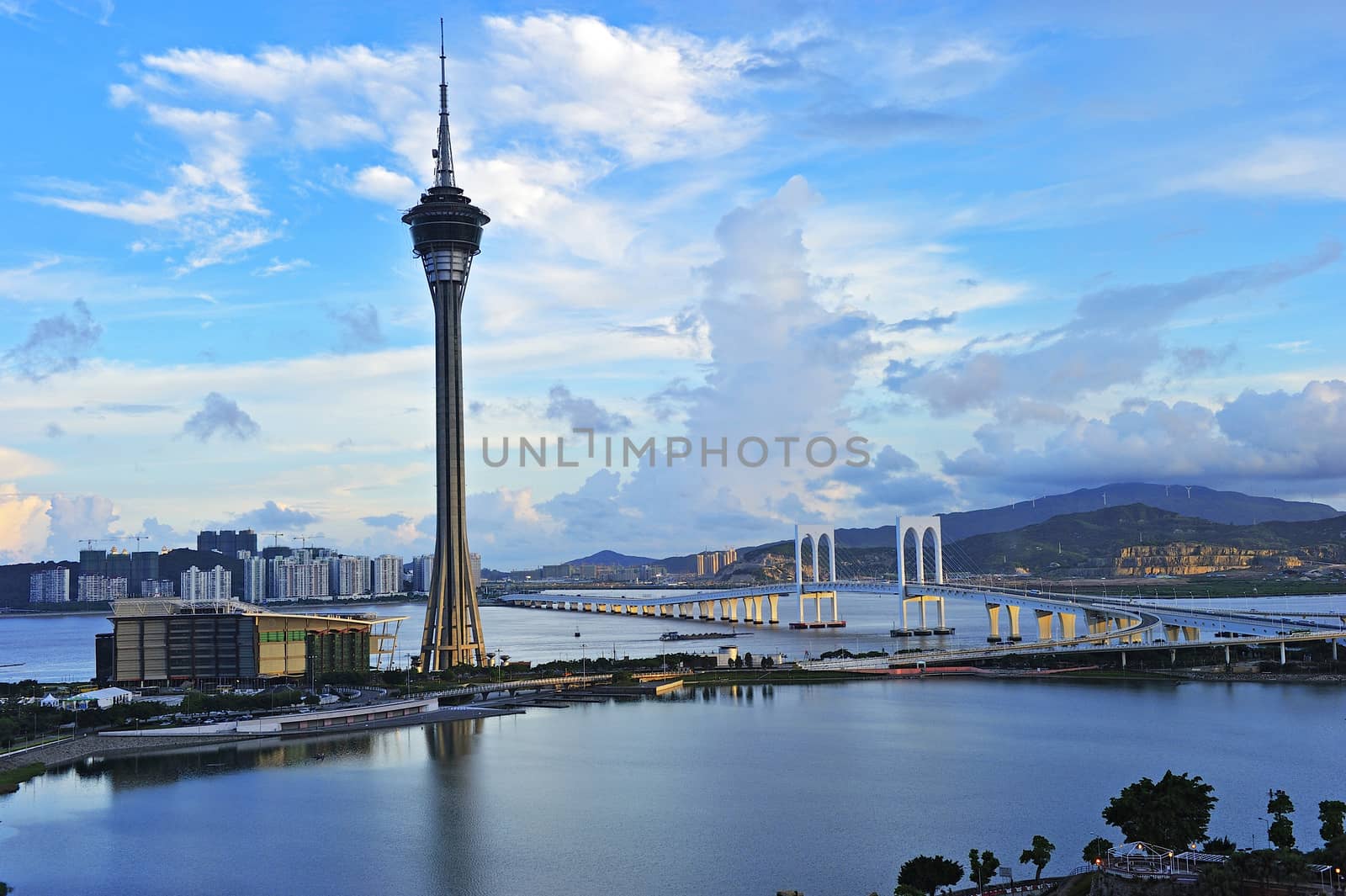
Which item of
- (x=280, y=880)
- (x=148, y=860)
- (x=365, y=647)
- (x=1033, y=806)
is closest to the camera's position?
(x=280, y=880)

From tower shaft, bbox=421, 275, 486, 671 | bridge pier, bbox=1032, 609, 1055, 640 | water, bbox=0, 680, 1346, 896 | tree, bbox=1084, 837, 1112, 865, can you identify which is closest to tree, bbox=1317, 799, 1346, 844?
water, bbox=0, 680, 1346, 896

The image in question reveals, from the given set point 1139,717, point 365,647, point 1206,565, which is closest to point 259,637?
point 365,647

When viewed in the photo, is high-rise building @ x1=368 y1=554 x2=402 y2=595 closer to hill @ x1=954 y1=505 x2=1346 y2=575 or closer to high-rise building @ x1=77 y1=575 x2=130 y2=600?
high-rise building @ x1=77 y1=575 x2=130 y2=600

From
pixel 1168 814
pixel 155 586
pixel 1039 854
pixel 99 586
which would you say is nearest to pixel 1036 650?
pixel 1039 854

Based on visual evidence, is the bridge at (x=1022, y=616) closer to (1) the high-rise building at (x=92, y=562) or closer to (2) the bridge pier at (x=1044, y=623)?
(2) the bridge pier at (x=1044, y=623)

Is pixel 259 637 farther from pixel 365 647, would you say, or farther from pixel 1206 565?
pixel 1206 565

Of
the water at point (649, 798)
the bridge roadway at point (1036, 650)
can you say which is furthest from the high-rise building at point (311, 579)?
the water at point (649, 798)

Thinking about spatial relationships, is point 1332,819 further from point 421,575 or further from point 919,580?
point 421,575
